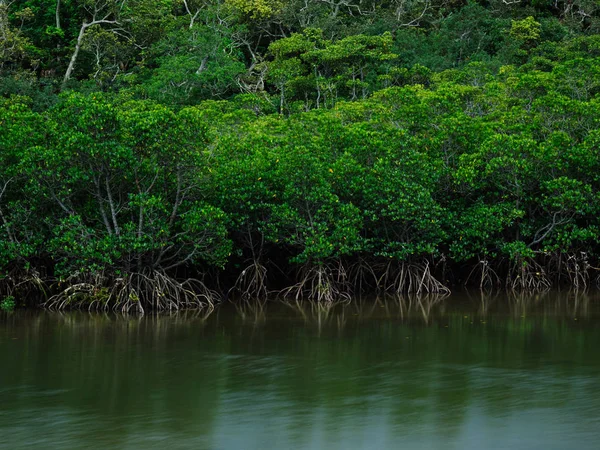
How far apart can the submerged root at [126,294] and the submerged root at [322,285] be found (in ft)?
7.05

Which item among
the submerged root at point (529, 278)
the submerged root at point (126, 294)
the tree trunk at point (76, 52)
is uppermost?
the tree trunk at point (76, 52)

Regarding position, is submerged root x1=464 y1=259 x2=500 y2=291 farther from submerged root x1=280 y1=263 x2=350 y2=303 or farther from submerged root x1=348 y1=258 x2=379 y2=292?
submerged root x1=280 y1=263 x2=350 y2=303

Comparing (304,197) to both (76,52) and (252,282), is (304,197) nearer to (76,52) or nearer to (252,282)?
(252,282)

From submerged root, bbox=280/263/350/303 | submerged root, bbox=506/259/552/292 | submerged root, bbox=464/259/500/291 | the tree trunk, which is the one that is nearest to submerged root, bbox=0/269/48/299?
submerged root, bbox=280/263/350/303

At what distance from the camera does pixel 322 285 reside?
18.0 metres

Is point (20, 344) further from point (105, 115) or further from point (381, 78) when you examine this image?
point (381, 78)

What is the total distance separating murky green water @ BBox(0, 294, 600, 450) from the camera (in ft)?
30.3

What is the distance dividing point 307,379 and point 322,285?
20.9ft

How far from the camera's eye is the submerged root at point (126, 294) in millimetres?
16422

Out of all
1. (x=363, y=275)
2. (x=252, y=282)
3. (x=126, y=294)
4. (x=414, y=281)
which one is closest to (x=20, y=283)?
(x=126, y=294)

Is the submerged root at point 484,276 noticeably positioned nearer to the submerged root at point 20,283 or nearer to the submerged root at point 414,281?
the submerged root at point 414,281

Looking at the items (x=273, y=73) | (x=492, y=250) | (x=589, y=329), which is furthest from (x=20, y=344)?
(x=273, y=73)

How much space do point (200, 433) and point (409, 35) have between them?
79.7 feet

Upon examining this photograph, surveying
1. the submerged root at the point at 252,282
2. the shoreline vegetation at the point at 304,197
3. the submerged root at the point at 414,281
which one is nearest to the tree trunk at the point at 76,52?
the shoreline vegetation at the point at 304,197
